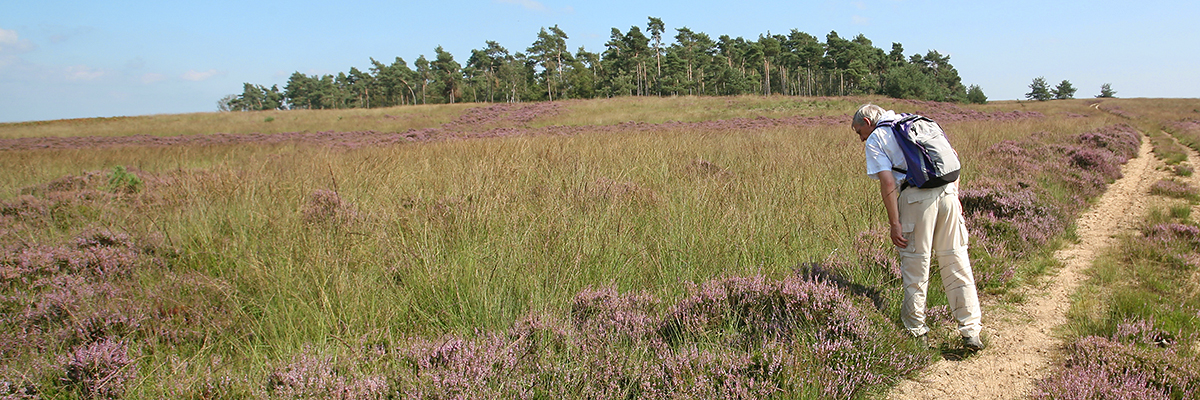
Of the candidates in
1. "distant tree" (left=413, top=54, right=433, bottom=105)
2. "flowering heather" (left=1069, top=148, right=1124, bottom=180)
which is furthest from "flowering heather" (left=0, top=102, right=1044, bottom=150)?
"distant tree" (left=413, top=54, right=433, bottom=105)

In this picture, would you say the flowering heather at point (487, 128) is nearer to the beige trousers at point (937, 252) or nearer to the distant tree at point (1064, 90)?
the beige trousers at point (937, 252)

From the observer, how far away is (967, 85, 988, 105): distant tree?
62750 mm

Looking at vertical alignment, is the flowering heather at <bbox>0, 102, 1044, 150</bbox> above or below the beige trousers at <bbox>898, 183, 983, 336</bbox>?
above

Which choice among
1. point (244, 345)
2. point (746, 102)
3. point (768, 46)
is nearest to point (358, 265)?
point (244, 345)

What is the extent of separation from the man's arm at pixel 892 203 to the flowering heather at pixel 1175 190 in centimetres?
766

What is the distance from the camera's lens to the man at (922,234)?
2.83 meters

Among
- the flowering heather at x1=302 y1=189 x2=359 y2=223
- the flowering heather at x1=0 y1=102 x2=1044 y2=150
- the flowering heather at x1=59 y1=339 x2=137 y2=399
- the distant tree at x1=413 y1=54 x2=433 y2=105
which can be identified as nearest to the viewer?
the flowering heather at x1=59 y1=339 x2=137 y2=399

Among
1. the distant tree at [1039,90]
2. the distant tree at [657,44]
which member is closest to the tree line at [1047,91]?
the distant tree at [1039,90]

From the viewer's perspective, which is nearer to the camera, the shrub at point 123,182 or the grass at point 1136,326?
the grass at point 1136,326

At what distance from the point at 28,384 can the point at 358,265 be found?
1528mm

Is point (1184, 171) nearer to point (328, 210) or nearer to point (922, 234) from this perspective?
point (922, 234)

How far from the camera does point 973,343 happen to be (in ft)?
9.46

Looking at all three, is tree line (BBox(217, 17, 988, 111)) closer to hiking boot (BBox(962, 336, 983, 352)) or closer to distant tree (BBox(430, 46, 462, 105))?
distant tree (BBox(430, 46, 462, 105))

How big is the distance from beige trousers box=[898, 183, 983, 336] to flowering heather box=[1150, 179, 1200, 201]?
24.2 ft
